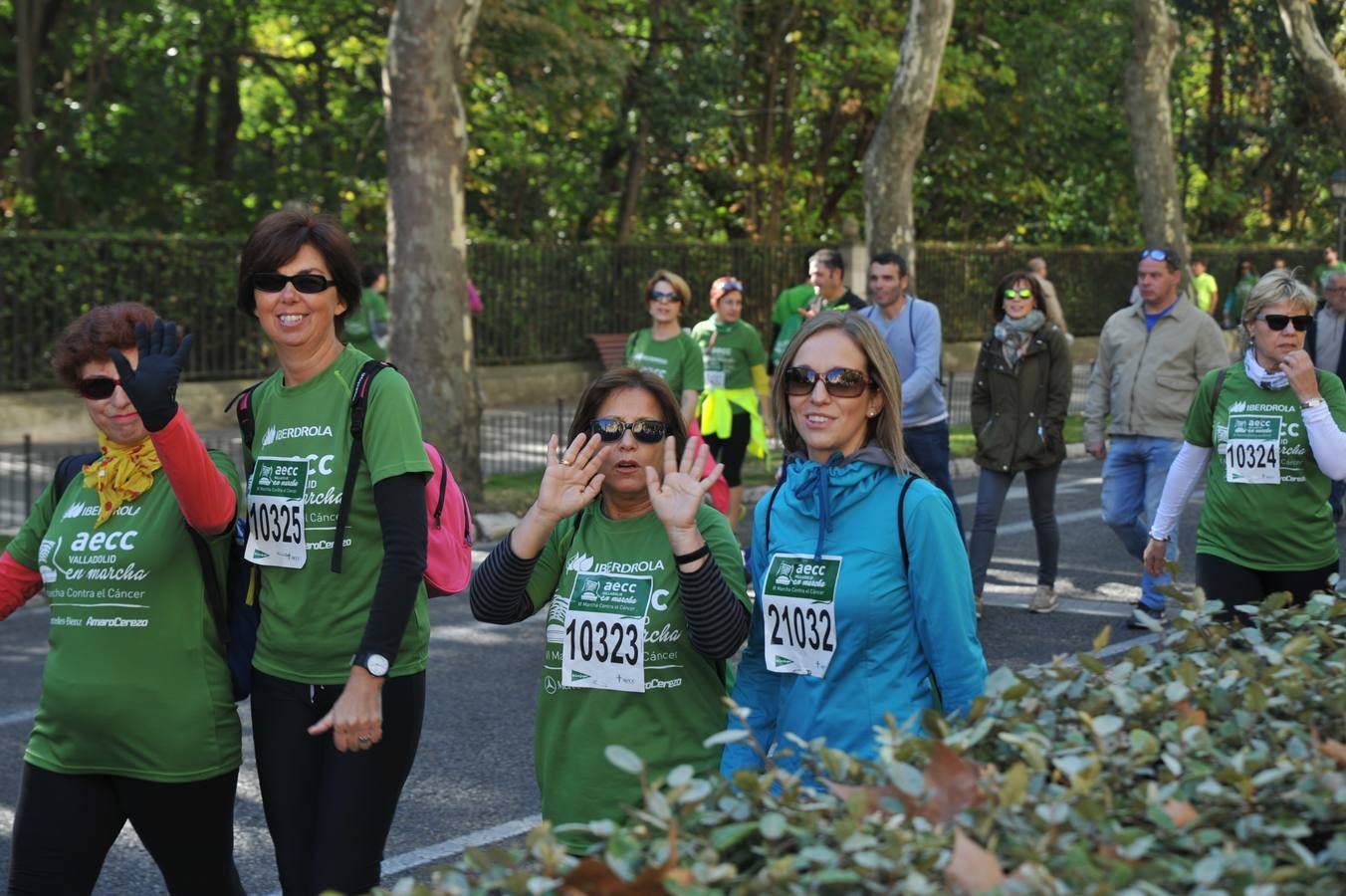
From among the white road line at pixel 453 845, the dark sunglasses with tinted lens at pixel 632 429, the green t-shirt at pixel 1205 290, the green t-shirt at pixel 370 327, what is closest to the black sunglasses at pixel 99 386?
the dark sunglasses with tinted lens at pixel 632 429

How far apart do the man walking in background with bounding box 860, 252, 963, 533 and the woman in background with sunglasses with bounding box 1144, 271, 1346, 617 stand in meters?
3.59

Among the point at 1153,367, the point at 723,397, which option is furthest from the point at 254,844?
the point at 723,397

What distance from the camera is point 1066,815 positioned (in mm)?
2098

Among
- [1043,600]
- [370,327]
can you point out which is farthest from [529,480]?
[1043,600]

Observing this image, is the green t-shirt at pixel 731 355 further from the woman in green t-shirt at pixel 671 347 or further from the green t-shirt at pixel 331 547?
the green t-shirt at pixel 331 547

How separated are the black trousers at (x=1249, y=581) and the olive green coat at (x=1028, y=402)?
3.34 m

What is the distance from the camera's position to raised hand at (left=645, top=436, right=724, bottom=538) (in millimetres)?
3631

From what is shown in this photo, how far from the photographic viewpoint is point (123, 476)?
388 centimetres

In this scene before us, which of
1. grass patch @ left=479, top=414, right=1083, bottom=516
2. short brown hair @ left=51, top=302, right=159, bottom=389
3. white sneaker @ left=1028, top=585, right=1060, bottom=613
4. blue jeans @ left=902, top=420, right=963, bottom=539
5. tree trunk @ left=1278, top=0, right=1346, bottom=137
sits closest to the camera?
short brown hair @ left=51, top=302, right=159, bottom=389

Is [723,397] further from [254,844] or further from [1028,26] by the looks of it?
[1028,26]

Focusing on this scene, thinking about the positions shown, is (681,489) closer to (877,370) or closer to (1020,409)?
(877,370)

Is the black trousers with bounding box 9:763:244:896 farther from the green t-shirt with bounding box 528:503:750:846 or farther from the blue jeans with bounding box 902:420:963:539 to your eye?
the blue jeans with bounding box 902:420:963:539

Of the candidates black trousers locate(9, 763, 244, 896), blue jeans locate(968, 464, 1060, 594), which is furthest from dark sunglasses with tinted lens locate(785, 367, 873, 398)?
blue jeans locate(968, 464, 1060, 594)

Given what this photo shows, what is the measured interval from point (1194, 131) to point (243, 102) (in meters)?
22.4
